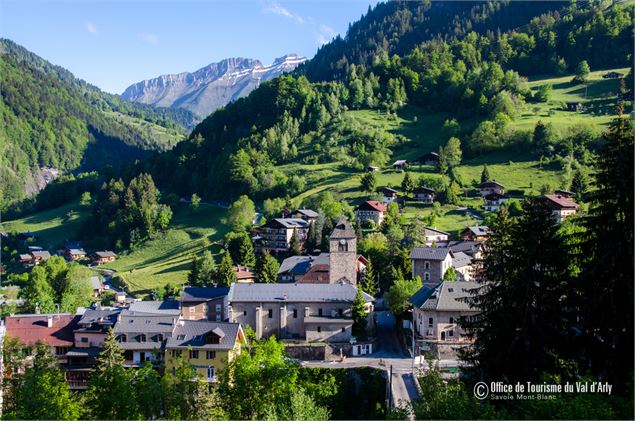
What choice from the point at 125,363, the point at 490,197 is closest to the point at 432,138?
the point at 490,197

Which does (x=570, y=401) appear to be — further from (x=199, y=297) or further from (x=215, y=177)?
(x=215, y=177)

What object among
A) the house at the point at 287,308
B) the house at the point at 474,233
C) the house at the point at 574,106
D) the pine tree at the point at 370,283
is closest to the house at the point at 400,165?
the house at the point at 474,233

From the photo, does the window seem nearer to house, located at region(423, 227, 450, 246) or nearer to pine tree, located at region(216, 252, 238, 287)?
pine tree, located at region(216, 252, 238, 287)

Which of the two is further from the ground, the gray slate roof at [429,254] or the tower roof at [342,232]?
the tower roof at [342,232]

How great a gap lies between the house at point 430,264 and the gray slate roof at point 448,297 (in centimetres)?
1206

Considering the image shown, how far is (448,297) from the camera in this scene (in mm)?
49031

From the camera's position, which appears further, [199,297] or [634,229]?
[199,297]

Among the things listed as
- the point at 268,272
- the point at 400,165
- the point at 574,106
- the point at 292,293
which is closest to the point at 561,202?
the point at 400,165

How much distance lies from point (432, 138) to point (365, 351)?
8404cm

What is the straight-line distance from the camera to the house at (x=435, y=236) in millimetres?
78188

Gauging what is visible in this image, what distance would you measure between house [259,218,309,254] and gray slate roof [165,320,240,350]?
3854cm

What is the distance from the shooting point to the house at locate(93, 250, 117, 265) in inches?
4077

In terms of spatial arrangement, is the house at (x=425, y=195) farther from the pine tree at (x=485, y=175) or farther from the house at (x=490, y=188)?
the pine tree at (x=485, y=175)

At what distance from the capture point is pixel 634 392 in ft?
63.4
